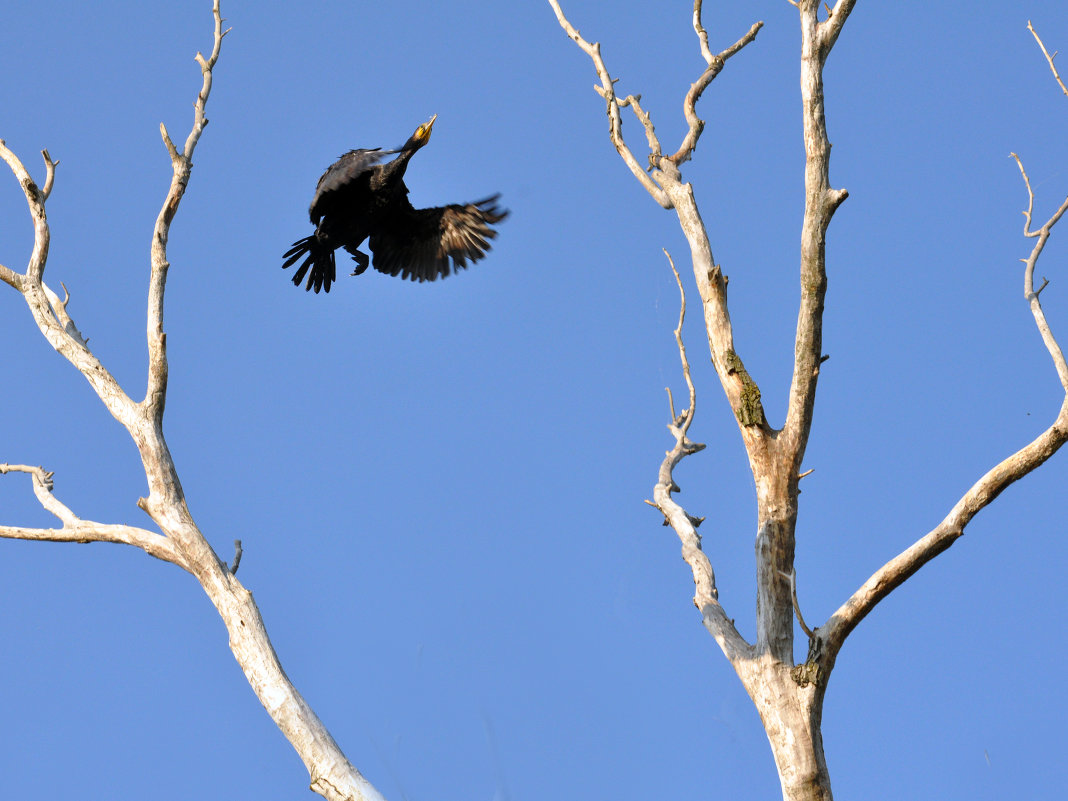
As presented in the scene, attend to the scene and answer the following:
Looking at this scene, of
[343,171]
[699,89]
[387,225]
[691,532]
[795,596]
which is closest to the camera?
[795,596]

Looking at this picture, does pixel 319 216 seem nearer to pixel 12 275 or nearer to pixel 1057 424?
pixel 12 275

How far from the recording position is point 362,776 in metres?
3.69

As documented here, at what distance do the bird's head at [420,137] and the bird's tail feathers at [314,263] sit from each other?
1.05 metres

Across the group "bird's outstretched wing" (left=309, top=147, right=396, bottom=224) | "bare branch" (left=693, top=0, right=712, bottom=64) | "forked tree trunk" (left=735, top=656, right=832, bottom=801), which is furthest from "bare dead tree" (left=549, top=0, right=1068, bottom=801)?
"bird's outstretched wing" (left=309, top=147, right=396, bottom=224)

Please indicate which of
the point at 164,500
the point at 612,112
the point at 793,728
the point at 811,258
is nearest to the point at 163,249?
the point at 164,500

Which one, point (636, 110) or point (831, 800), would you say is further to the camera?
point (636, 110)

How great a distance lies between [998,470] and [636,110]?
236 centimetres

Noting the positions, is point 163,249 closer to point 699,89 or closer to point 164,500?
point 164,500

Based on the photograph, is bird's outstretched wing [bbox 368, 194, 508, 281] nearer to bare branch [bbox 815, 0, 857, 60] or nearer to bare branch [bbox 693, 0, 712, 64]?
bare branch [bbox 693, 0, 712, 64]

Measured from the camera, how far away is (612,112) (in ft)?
16.0

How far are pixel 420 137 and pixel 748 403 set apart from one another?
4.98 metres

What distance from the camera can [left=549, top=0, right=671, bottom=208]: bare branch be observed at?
4535mm

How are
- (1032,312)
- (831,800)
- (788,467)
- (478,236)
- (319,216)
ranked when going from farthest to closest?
Answer: 1. (478,236)
2. (319,216)
3. (1032,312)
4. (788,467)
5. (831,800)

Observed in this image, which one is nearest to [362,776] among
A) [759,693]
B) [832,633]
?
[759,693]
